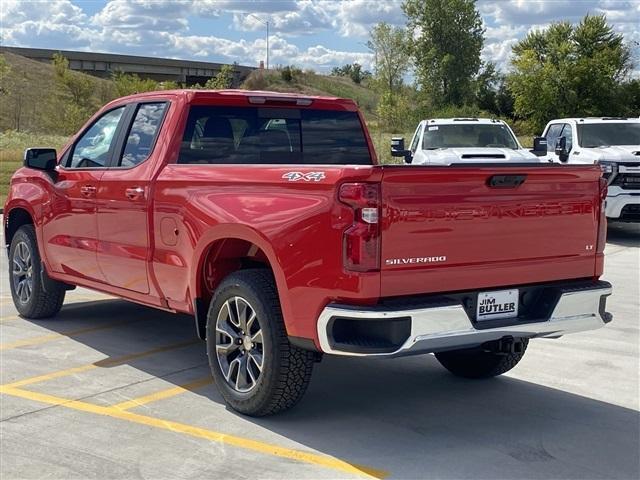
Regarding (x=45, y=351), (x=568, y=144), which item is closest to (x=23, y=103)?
(x=568, y=144)

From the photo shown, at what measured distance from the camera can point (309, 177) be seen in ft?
14.7

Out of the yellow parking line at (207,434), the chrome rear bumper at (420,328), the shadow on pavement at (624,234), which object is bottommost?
the shadow on pavement at (624,234)

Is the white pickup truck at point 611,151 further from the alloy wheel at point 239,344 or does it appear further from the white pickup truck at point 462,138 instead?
the alloy wheel at point 239,344

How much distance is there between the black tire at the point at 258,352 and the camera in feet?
15.5

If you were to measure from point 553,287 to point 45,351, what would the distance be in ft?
13.2

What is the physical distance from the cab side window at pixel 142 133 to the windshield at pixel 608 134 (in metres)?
11.1

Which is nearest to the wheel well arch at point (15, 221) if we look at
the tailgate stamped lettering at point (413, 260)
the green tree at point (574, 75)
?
the tailgate stamped lettering at point (413, 260)

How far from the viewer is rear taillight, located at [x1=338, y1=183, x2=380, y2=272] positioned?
422 centimetres

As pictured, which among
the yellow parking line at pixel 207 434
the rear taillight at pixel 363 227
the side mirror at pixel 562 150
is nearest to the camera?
the rear taillight at pixel 363 227

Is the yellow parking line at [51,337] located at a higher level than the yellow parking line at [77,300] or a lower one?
higher

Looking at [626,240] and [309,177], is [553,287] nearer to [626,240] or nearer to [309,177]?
[309,177]

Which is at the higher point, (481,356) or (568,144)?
(568,144)

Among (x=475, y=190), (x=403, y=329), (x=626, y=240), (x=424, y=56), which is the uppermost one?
(x=424, y=56)

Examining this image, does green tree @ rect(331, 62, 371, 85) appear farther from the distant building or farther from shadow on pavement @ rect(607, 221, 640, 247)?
shadow on pavement @ rect(607, 221, 640, 247)
